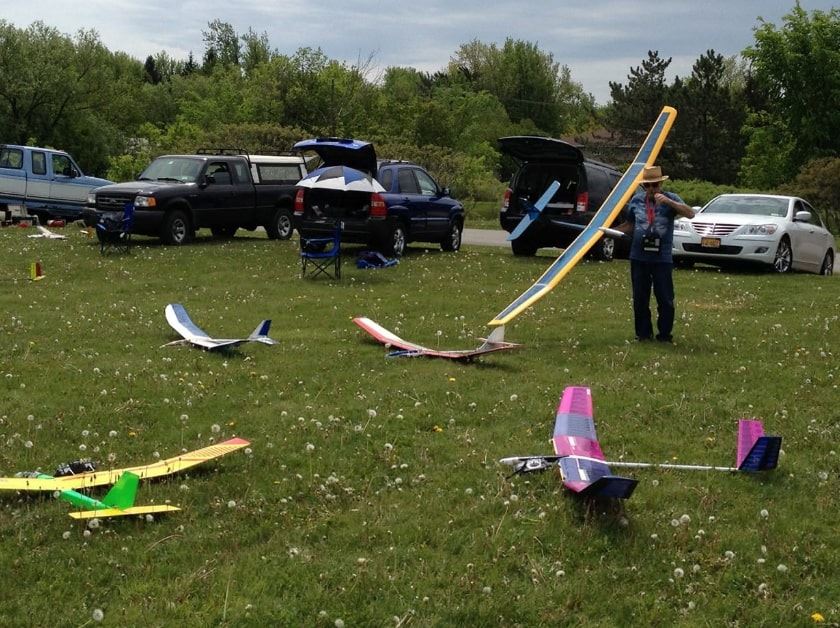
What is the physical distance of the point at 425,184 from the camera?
19.0 metres

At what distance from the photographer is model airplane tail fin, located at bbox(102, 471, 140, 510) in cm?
509

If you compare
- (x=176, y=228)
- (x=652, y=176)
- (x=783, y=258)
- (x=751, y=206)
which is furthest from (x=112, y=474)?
(x=751, y=206)

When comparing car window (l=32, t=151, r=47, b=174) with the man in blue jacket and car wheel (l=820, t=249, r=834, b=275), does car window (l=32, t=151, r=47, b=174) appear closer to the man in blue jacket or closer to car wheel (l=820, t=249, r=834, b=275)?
car wheel (l=820, t=249, r=834, b=275)

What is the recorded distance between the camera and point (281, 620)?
4.12m

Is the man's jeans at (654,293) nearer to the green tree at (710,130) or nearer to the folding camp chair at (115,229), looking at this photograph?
the folding camp chair at (115,229)

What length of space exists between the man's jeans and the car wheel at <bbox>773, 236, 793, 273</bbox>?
7866 millimetres

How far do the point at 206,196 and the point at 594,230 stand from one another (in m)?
11.1

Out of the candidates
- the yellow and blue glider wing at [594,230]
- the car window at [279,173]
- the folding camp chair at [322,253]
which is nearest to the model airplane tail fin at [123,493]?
the yellow and blue glider wing at [594,230]

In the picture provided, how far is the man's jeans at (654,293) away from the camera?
33.0ft

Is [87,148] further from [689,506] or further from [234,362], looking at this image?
[689,506]

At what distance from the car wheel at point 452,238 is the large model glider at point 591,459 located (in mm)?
13012

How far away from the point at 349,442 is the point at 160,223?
13.7 meters

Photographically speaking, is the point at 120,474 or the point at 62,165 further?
the point at 62,165

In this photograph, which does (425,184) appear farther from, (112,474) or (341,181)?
(112,474)
